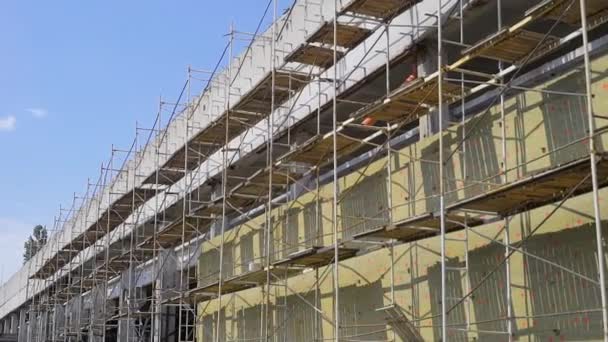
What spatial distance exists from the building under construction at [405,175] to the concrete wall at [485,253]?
32mm

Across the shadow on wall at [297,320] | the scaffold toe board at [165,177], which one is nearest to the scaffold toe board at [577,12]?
the shadow on wall at [297,320]

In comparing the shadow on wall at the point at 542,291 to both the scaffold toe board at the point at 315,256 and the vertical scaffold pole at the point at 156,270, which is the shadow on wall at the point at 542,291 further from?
the vertical scaffold pole at the point at 156,270

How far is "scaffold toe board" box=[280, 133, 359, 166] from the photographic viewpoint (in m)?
17.0

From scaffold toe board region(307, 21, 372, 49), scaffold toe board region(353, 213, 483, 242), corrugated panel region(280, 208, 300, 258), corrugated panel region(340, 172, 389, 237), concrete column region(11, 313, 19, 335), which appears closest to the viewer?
scaffold toe board region(353, 213, 483, 242)

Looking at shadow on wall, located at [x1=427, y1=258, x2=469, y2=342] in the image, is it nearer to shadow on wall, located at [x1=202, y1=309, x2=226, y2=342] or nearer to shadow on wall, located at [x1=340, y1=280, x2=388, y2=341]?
shadow on wall, located at [x1=340, y1=280, x2=388, y2=341]

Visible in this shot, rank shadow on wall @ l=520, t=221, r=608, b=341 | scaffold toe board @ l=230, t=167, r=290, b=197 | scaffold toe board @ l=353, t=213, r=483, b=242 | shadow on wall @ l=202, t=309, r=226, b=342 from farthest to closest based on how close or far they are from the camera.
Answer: shadow on wall @ l=202, t=309, r=226, b=342, scaffold toe board @ l=230, t=167, r=290, b=197, scaffold toe board @ l=353, t=213, r=483, b=242, shadow on wall @ l=520, t=221, r=608, b=341

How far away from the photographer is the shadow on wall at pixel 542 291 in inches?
412

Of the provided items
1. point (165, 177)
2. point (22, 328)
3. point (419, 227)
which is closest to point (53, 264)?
point (22, 328)

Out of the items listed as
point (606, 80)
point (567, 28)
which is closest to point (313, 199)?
point (567, 28)

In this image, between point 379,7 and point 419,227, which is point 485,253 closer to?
point 419,227

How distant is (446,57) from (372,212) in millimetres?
3277

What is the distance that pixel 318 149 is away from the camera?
58.4 feet

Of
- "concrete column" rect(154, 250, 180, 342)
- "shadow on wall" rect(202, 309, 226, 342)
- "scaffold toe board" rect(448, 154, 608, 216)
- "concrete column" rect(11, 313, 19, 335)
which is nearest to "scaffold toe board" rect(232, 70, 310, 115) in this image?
"shadow on wall" rect(202, 309, 226, 342)

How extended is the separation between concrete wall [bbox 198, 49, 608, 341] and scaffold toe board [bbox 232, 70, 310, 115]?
10.7ft
